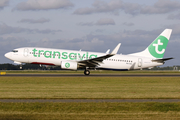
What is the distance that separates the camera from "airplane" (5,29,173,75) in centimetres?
4397

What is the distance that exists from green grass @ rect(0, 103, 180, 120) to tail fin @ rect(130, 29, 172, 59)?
37.2 m

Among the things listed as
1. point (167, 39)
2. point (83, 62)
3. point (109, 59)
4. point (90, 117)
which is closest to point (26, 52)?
point (83, 62)

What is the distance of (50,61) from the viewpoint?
1740 inches

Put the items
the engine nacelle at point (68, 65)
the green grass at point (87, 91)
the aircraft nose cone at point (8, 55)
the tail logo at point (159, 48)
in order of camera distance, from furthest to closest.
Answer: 1. the tail logo at point (159, 48)
2. the aircraft nose cone at point (8, 55)
3. the engine nacelle at point (68, 65)
4. the green grass at point (87, 91)

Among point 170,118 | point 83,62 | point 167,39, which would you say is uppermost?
point 167,39

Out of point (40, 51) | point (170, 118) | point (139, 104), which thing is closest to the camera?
point (170, 118)

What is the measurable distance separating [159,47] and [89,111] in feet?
133

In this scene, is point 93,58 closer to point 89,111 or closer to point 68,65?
point 68,65

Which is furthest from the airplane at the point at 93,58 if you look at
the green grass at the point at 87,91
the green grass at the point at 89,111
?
the green grass at the point at 89,111

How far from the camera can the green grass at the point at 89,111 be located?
39.2 feet

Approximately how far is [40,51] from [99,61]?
9925mm

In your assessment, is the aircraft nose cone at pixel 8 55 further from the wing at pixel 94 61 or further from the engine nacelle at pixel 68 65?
the wing at pixel 94 61

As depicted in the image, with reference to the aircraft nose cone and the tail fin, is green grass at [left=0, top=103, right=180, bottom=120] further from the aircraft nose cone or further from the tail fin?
the tail fin

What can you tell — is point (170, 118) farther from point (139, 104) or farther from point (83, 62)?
point (83, 62)
